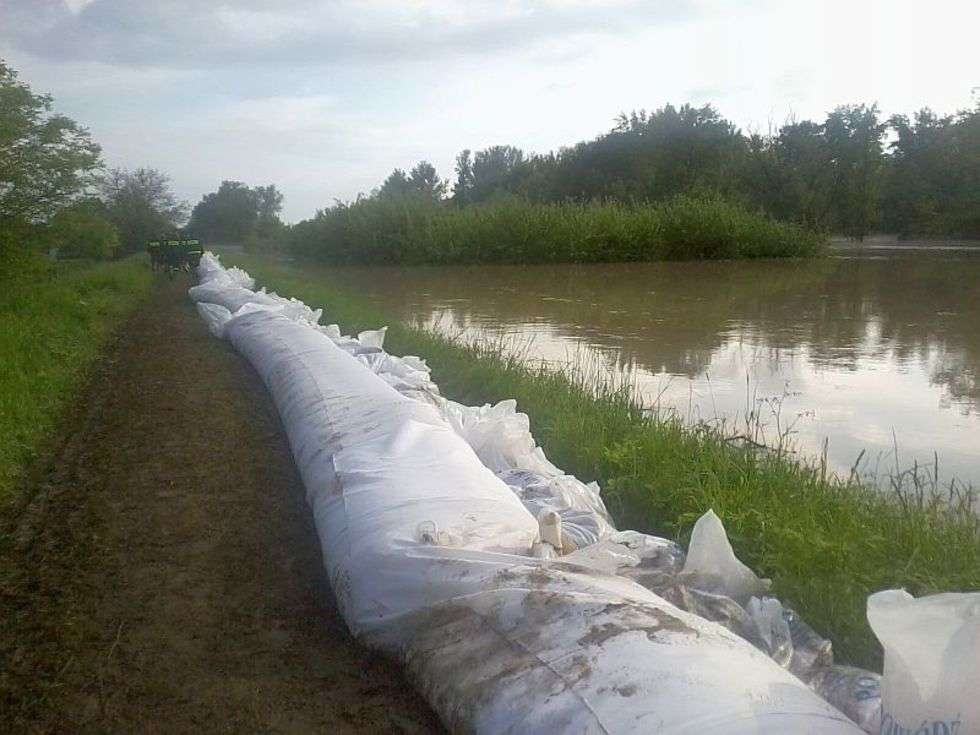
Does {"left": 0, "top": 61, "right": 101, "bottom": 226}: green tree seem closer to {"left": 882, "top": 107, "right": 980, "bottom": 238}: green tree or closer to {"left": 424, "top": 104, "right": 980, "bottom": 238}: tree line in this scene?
{"left": 424, "top": 104, "right": 980, "bottom": 238}: tree line

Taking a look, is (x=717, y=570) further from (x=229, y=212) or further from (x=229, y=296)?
(x=229, y=212)

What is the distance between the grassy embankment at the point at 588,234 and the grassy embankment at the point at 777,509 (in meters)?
21.2

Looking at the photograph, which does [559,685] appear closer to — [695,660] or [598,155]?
[695,660]

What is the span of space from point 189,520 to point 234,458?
1048 millimetres

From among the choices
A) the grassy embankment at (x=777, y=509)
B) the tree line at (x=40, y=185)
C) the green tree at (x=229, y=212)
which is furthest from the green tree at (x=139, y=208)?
the grassy embankment at (x=777, y=509)

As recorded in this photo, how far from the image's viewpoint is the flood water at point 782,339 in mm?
5996

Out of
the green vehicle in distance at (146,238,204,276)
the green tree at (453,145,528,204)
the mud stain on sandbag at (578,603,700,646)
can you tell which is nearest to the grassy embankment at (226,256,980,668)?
the mud stain on sandbag at (578,603,700,646)

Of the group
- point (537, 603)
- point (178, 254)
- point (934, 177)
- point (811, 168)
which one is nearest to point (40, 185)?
point (178, 254)

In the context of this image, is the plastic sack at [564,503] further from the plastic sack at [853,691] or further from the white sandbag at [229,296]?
the white sandbag at [229,296]

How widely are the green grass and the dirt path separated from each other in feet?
0.76

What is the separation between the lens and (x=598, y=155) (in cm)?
5081

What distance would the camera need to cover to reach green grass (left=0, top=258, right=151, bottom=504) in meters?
5.47

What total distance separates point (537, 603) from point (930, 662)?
36.7 inches

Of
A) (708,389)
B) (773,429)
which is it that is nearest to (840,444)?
(773,429)
